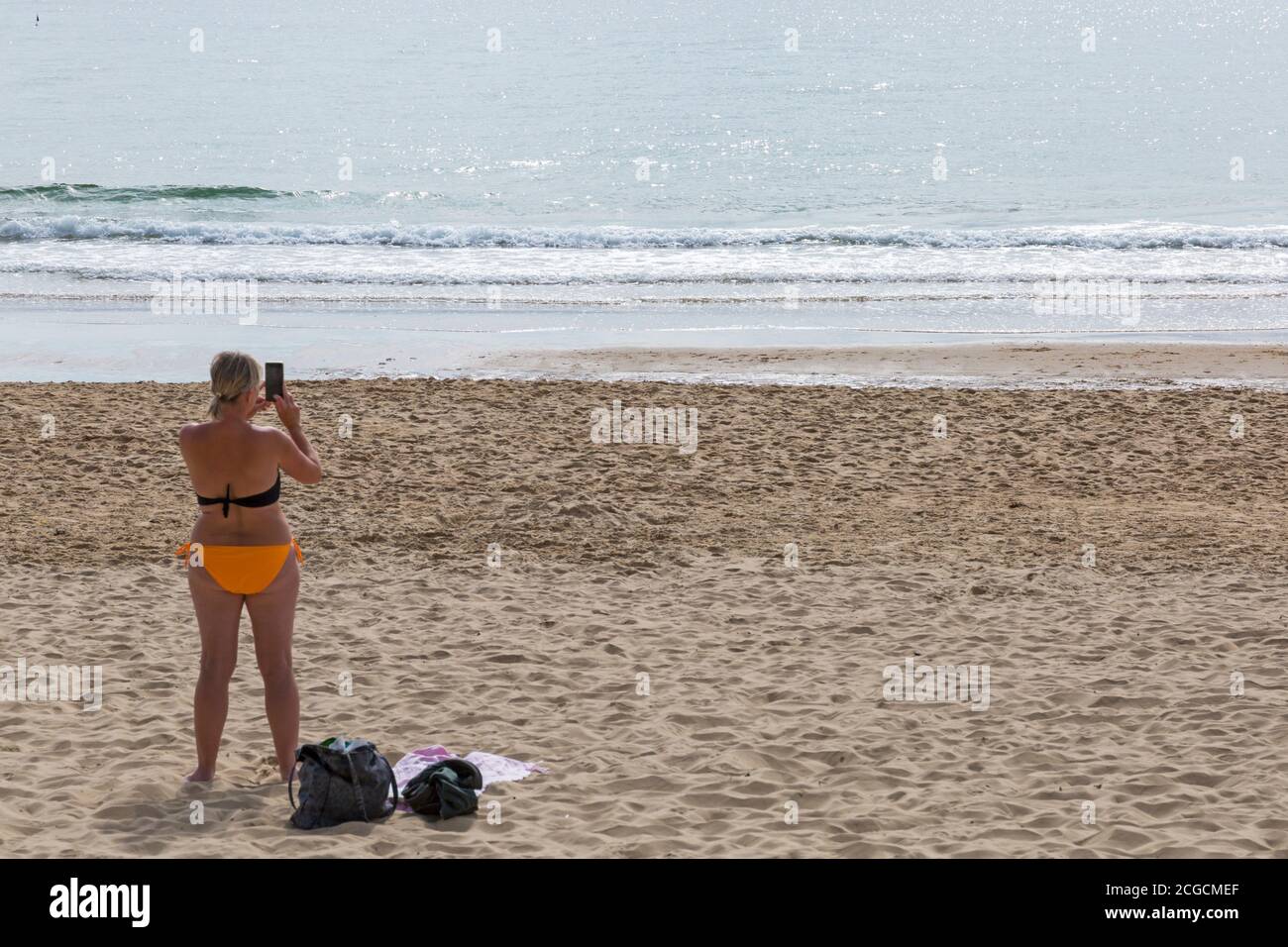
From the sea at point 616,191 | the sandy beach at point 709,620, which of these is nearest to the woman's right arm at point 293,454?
the sandy beach at point 709,620

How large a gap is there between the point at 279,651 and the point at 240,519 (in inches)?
21.5

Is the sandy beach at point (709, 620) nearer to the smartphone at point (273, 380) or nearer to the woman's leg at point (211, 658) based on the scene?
the woman's leg at point (211, 658)

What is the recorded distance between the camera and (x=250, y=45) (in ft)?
223

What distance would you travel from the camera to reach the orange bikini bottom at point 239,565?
5.02 meters

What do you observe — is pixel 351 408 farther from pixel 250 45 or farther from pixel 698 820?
pixel 250 45

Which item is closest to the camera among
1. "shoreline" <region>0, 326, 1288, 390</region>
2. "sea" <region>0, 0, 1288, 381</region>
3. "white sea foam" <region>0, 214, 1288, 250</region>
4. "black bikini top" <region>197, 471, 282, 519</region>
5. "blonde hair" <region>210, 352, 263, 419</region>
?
"blonde hair" <region>210, 352, 263, 419</region>

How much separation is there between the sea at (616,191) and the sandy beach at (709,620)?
4214 millimetres

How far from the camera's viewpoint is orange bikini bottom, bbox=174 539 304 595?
5023 millimetres

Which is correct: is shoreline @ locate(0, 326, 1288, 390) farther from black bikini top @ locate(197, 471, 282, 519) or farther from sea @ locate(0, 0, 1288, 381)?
black bikini top @ locate(197, 471, 282, 519)

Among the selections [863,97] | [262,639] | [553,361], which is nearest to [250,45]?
[863,97]

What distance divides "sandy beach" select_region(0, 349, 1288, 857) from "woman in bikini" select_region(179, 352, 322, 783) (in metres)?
0.68

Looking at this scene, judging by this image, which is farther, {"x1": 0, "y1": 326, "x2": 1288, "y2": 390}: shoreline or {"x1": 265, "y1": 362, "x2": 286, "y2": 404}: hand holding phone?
{"x1": 0, "y1": 326, "x2": 1288, "y2": 390}: shoreline

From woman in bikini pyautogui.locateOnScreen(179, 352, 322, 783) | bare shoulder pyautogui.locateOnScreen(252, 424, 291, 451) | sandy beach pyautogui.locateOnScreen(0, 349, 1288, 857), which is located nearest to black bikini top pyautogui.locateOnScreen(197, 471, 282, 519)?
woman in bikini pyautogui.locateOnScreen(179, 352, 322, 783)

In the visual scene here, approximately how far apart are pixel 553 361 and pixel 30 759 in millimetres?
10153
